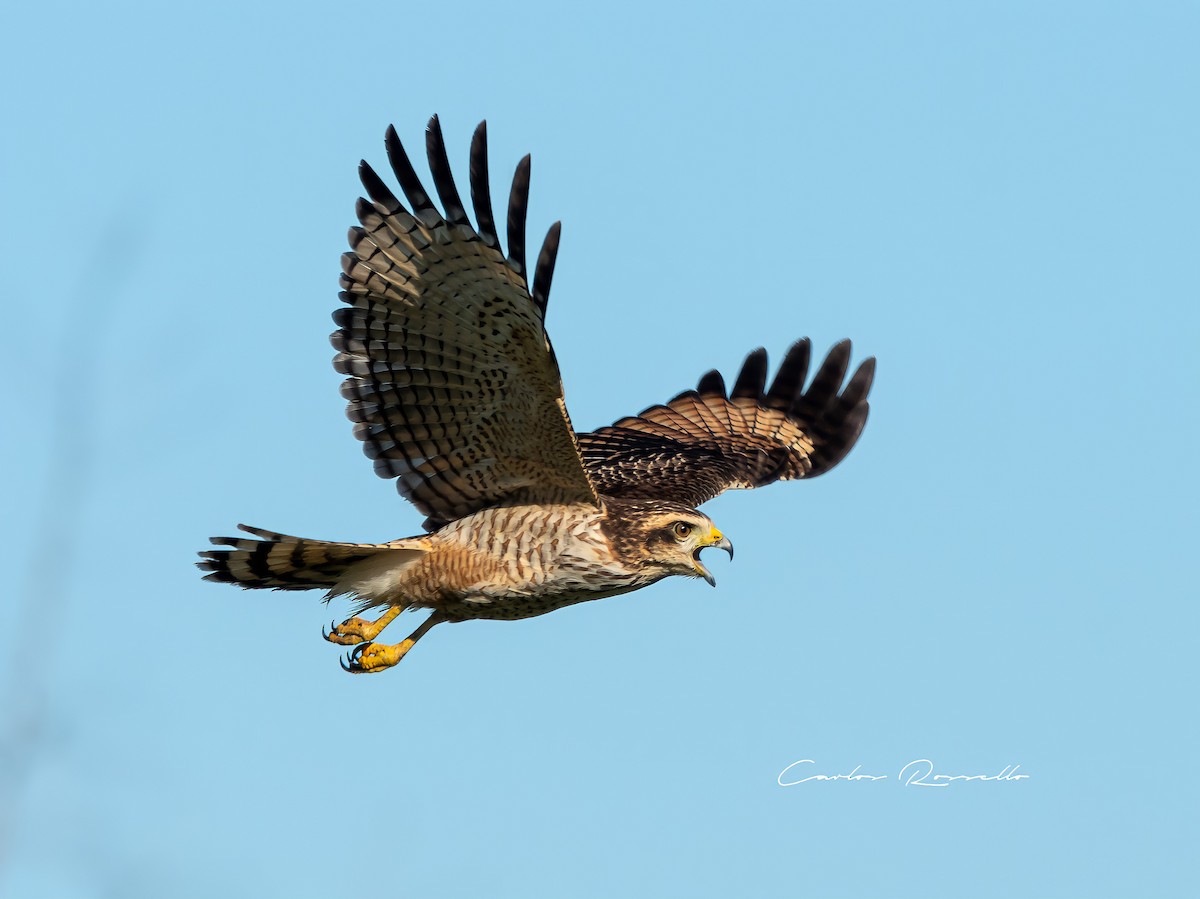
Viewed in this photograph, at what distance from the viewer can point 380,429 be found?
354 inches

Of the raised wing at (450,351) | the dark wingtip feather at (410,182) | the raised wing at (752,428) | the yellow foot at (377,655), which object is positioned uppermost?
the raised wing at (752,428)

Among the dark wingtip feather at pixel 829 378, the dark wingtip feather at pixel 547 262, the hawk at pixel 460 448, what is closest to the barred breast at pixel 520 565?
the hawk at pixel 460 448

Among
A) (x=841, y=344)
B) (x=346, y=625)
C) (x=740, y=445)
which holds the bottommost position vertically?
(x=346, y=625)

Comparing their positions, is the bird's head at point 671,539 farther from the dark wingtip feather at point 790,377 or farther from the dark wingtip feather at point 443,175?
the dark wingtip feather at point 790,377

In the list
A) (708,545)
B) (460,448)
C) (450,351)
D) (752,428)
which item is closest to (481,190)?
(450,351)

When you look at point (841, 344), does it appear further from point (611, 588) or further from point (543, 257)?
point (543, 257)

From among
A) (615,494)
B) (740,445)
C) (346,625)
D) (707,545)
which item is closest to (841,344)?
(740,445)

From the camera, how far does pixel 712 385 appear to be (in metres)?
12.5

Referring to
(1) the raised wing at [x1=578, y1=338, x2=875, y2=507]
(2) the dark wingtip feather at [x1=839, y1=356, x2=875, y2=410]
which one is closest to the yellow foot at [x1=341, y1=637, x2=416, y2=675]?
(1) the raised wing at [x1=578, y1=338, x2=875, y2=507]

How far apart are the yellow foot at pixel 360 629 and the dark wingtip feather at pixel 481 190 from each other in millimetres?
2180

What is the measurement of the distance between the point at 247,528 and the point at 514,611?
1358 millimetres

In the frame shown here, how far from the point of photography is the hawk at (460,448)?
8125mm

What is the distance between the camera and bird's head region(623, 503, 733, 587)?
8805 mm

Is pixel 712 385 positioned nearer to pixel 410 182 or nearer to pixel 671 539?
pixel 671 539
